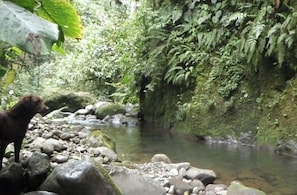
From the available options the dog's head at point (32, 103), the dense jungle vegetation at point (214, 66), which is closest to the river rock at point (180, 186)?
the dog's head at point (32, 103)

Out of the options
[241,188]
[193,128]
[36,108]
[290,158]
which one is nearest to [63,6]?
[36,108]

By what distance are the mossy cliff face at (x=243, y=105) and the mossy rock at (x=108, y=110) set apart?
231cm

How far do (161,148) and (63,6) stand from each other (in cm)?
554

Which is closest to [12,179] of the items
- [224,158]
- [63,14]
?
[63,14]

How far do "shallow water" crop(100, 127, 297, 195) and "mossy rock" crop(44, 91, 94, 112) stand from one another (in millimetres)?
4059

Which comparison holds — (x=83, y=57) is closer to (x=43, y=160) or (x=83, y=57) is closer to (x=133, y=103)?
(x=133, y=103)

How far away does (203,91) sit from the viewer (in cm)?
870

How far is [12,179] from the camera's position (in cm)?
299

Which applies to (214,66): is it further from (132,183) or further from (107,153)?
(132,183)

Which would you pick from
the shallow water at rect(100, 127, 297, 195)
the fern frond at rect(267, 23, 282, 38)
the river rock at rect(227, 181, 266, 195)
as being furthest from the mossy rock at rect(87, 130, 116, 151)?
the fern frond at rect(267, 23, 282, 38)

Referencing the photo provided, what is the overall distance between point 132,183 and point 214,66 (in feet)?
16.9

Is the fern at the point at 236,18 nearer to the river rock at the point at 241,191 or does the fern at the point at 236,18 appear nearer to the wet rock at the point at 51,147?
the river rock at the point at 241,191

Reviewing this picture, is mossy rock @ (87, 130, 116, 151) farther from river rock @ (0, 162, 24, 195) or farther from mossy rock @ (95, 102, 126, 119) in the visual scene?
mossy rock @ (95, 102, 126, 119)

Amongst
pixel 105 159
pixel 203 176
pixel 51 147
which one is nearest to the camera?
pixel 51 147
